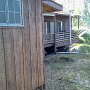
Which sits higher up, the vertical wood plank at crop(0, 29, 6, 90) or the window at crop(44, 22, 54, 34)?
the window at crop(44, 22, 54, 34)

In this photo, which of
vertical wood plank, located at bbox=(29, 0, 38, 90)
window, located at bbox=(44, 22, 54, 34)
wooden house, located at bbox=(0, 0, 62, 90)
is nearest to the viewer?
wooden house, located at bbox=(0, 0, 62, 90)

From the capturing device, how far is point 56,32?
797 inches

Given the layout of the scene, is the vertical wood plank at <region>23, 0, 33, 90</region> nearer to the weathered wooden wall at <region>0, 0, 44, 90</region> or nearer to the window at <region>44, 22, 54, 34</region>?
the weathered wooden wall at <region>0, 0, 44, 90</region>

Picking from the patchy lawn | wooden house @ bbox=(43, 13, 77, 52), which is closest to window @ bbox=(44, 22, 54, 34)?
wooden house @ bbox=(43, 13, 77, 52)

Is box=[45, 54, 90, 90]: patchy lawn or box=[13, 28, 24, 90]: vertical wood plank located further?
box=[45, 54, 90, 90]: patchy lawn

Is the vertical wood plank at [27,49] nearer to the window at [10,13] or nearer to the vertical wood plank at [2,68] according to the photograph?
the window at [10,13]

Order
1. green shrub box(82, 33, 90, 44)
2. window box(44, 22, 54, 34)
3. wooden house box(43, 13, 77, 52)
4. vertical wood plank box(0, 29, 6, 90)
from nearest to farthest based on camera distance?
vertical wood plank box(0, 29, 6, 90) → wooden house box(43, 13, 77, 52) → window box(44, 22, 54, 34) → green shrub box(82, 33, 90, 44)

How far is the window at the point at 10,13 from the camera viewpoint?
5.59 metres

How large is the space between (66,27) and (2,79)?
1915cm

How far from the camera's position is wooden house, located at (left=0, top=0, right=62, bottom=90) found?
562 centimetres

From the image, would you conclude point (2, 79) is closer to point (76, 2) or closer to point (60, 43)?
point (60, 43)

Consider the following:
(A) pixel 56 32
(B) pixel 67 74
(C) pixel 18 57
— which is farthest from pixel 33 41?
(A) pixel 56 32

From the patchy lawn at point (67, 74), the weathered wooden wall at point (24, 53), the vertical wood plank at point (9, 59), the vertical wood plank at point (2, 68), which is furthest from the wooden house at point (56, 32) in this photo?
the vertical wood plank at point (2, 68)

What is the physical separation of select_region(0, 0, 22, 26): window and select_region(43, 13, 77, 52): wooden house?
11.0m
